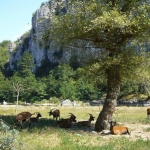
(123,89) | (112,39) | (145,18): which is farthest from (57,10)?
(123,89)

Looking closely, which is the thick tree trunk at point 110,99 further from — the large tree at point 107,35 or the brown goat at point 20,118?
the brown goat at point 20,118

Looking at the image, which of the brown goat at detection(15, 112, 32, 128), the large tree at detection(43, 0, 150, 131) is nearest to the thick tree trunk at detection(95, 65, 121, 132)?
the large tree at detection(43, 0, 150, 131)

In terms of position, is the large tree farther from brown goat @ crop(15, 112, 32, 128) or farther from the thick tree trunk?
brown goat @ crop(15, 112, 32, 128)

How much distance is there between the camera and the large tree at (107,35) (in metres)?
16.9

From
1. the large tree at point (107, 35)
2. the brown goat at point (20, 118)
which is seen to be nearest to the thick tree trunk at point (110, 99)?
the large tree at point (107, 35)

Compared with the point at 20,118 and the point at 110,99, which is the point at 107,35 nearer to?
the point at 110,99

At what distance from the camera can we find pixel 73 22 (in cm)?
1808

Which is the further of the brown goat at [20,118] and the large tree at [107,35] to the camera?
the brown goat at [20,118]

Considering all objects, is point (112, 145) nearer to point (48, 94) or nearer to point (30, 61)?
point (48, 94)

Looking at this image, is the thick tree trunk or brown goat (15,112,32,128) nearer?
the thick tree trunk

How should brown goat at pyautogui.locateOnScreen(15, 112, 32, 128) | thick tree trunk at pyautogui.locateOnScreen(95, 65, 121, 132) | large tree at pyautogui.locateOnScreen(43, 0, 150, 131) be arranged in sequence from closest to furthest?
large tree at pyautogui.locateOnScreen(43, 0, 150, 131), thick tree trunk at pyautogui.locateOnScreen(95, 65, 121, 132), brown goat at pyautogui.locateOnScreen(15, 112, 32, 128)

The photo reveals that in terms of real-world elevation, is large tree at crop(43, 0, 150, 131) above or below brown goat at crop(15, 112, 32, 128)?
above

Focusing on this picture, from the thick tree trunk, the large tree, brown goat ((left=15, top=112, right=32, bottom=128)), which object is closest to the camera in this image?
the large tree

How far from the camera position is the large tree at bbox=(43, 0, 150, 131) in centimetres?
1686
